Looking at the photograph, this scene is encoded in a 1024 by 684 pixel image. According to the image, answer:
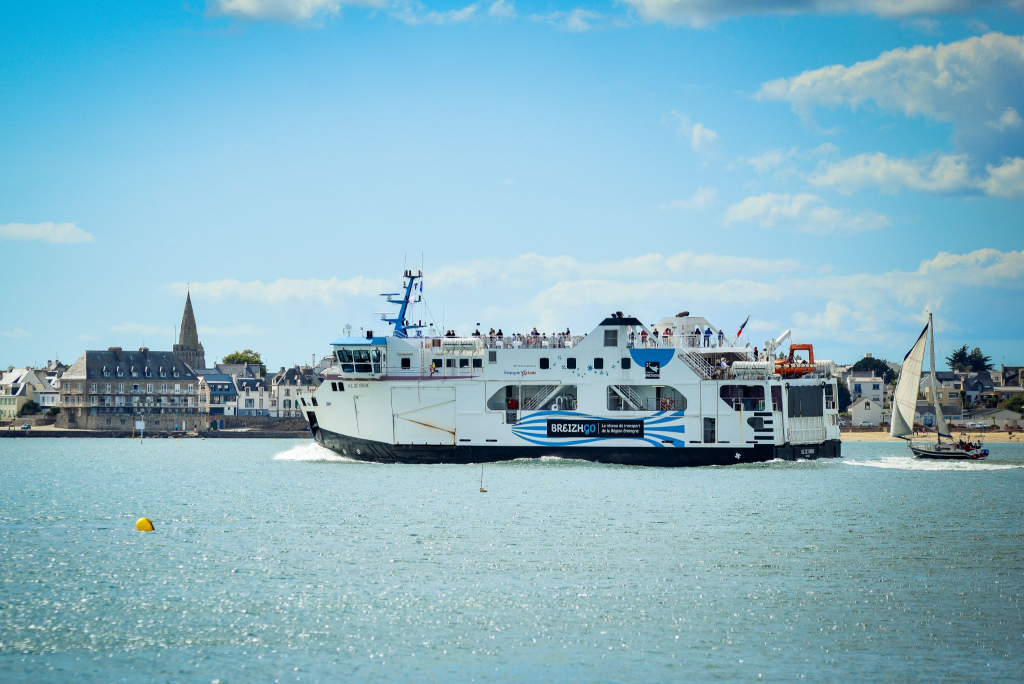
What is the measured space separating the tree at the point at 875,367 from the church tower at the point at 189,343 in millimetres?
99595

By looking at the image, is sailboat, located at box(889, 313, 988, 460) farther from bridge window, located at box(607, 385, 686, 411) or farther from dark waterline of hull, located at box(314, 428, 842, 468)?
bridge window, located at box(607, 385, 686, 411)

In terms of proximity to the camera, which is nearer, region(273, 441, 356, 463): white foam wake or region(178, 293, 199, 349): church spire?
region(273, 441, 356, 463): white foam wake

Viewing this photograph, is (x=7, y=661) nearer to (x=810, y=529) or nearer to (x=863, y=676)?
(x=863, y=676)

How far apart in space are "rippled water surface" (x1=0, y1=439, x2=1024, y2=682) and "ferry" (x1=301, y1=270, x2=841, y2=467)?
6.67 metres

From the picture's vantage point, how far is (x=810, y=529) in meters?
30.6

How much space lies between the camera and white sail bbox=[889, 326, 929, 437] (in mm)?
56688

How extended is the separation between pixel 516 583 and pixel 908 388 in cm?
4044

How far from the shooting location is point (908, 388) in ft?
189

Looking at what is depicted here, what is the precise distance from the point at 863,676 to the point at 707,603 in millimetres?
4909

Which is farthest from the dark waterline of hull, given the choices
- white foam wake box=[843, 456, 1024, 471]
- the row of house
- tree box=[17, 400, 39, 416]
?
tree box=[17, 400, 39, 416]

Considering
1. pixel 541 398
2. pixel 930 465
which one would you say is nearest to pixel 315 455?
pixel 541 398

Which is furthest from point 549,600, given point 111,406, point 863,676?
point 111,406

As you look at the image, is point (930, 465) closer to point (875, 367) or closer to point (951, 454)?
point (951, 454)

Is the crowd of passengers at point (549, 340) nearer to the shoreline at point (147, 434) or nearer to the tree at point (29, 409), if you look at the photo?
the shoreline at point (147, 434)
